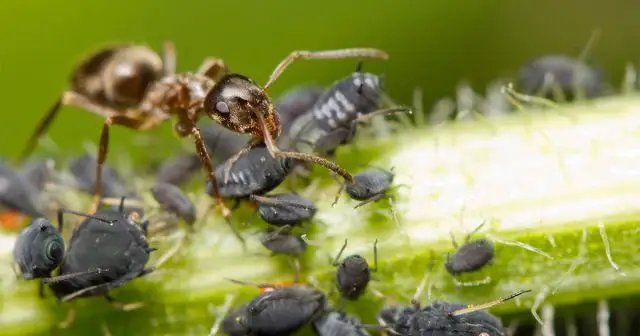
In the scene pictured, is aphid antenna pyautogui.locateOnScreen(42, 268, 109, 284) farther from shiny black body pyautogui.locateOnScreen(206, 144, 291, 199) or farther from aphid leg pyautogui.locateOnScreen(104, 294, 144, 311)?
shiny black body pyautogui.locateOnScreen(206, 144, 291, 199)

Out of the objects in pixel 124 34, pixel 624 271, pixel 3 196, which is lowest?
pixel 624 271

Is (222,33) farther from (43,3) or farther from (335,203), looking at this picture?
(335,203)

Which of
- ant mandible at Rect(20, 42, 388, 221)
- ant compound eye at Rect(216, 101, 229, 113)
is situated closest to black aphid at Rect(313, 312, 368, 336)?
ant mandible at Rect(20, 42, 388, 221)

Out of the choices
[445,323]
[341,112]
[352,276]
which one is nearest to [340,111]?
[341,112]

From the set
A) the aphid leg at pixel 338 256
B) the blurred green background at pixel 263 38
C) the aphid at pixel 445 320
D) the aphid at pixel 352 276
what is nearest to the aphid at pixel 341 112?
the aphid leg at pixel 338 256

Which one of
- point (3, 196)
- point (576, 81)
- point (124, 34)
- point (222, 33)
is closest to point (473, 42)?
point (576, 81)

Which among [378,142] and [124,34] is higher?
[124,34]
